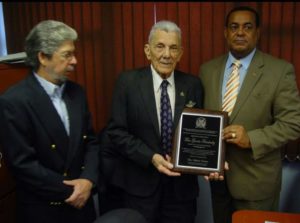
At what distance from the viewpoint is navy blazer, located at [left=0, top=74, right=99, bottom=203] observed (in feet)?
5.60

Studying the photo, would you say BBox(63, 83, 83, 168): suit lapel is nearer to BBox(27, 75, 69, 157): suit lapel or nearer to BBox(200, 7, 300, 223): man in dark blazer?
BBox(27, 75, 69, 157): suit lapel

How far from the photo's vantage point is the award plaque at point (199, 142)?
2.00 m

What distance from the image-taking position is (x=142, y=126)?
6.84ft

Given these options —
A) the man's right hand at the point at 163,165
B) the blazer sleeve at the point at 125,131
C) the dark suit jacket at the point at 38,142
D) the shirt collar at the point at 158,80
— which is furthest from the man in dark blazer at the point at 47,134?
the shirt collar at the point at 158,80

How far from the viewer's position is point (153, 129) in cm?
206

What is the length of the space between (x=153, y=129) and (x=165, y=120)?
0.08 metres

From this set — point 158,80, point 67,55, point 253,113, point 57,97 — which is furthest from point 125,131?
point 253,113

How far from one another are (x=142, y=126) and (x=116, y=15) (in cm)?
121

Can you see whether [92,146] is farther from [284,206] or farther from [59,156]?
[284,206]

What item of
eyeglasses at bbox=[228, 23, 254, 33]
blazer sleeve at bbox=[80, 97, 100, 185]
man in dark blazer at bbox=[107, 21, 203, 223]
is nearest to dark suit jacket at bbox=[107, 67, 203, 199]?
man in dark blazer at bbox=[107, 21, 203, 223]

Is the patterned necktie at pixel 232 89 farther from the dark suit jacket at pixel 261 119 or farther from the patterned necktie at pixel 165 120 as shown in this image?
the patterned necktie at pixel 165 120

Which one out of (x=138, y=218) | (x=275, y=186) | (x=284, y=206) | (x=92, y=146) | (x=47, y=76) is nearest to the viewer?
(x=138, y=218)

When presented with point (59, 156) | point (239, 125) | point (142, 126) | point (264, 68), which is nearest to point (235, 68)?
point (264, 68)

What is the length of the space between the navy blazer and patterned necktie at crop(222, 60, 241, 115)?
0.82 m
